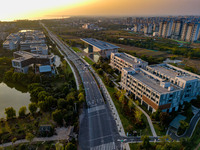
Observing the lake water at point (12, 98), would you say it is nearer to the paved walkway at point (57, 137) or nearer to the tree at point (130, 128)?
the paved walkway at point (57, 137)

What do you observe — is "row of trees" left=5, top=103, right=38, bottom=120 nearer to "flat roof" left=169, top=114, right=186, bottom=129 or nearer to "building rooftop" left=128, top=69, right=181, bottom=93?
"building rooftop" left=128, top=69, right=181, bottom=93

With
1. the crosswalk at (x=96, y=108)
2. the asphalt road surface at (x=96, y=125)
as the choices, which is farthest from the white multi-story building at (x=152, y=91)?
the crosswalk at (x=96, y=108)

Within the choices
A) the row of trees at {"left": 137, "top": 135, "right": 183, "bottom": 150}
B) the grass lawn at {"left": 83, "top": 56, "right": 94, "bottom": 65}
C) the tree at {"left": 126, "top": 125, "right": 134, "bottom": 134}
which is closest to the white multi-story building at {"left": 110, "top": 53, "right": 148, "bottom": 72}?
the grass lawn at {"left": 83, "top": 56, "right": 94, "bottom": 65}

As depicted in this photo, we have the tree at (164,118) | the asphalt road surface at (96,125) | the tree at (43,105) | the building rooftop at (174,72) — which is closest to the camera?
the asphalt road surface at (96,125)

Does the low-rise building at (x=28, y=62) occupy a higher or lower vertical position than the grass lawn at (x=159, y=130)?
higher

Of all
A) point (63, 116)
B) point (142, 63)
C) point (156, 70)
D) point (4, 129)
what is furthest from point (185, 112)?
point (4, 129)

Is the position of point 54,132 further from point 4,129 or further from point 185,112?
point 185,112

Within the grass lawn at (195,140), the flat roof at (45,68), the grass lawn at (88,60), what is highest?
the flat roof at (45,68)
